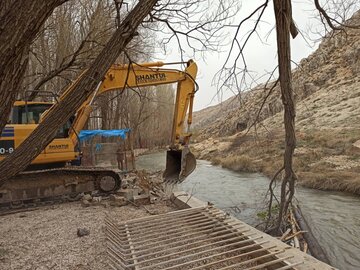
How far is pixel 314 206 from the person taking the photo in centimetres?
968

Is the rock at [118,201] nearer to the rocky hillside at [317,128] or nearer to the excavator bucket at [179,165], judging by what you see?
the excavator bucket at [179,165]

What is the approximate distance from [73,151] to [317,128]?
17.9m

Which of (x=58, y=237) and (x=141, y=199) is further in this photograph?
(x=141, y=199)

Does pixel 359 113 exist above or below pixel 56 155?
above

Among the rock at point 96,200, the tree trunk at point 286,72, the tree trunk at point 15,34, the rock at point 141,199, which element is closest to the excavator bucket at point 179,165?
the rock at point 141,199

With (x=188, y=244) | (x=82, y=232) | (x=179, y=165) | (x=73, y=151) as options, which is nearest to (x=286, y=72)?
(x=188, y=244)

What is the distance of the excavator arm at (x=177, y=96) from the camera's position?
816 cm

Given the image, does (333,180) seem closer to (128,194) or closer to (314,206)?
(314,206)

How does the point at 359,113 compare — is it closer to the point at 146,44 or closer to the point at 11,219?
the point at 146,44

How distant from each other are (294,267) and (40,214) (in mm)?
5350

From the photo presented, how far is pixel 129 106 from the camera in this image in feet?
98.2

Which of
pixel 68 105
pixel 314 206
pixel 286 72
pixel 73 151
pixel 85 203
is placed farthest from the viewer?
pixel 314 206

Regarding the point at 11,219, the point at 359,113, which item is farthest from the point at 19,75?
the point at 359,113

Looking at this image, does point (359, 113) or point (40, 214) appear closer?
point (40, 214)
